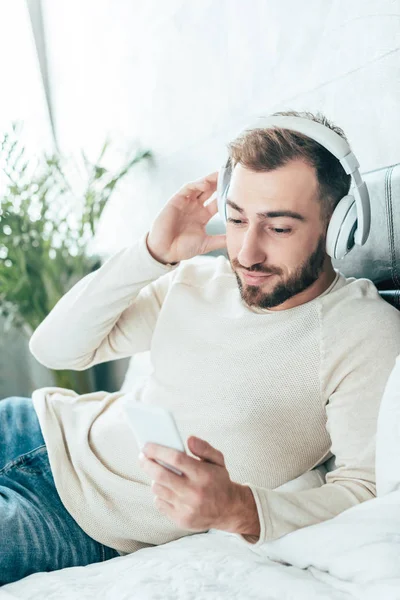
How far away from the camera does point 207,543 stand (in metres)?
1.18

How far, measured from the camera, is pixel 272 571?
38.8 inches

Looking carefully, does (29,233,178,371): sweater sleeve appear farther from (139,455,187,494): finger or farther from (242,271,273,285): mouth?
(139,455,187,494): finger

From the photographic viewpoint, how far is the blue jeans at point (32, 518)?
121cm

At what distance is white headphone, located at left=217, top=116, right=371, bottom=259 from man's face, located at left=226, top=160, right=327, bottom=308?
43 millimetres

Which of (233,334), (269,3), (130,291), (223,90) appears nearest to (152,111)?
(223,90)

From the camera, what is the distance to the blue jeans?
1206 mm

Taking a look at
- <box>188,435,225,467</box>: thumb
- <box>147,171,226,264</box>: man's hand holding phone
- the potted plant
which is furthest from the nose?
the potted plant

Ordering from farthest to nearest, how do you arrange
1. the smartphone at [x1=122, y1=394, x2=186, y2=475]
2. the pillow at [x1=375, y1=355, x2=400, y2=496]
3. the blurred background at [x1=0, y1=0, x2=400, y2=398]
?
the blurred background at [x1=0, y1=0, x2=400, y2=398]
the pillow at [x1=375, y1=355, x2=400, y2=496]
the smartphone at [x1=122, y1=394, x2=186, y2=475]

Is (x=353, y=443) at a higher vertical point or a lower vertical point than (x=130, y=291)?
lower

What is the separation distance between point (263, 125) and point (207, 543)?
69 cm

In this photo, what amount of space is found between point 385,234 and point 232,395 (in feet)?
1.29

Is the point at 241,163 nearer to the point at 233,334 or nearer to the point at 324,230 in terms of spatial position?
the point at 324,230

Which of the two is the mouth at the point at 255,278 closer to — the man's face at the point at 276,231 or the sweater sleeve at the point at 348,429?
the man's face at the point at 276,231

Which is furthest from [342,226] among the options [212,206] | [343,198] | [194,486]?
[194,486]
